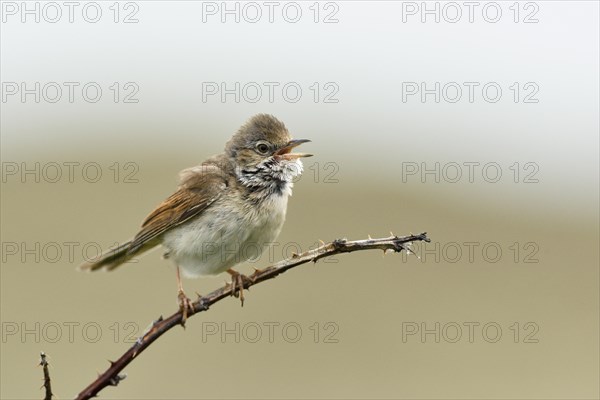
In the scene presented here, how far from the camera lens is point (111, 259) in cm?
529

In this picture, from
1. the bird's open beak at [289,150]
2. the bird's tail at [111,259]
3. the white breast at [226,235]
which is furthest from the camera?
the bird's open beak at [289,150]

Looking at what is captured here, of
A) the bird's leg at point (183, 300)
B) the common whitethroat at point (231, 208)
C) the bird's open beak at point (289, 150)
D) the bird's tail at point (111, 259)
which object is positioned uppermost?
the bird's open beak at point (289, 150)

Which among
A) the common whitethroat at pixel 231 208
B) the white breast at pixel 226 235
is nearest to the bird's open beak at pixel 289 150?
the common whitethroat at pixel 231 208

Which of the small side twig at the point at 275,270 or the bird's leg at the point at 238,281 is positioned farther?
the bird's leg at the point at 238,281

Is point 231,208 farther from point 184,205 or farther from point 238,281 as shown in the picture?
point 238,281

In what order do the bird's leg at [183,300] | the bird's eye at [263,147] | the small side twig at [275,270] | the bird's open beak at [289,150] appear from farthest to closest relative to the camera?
the bird's eye at [263,147] → the bird's open beak at [289,150] → the bird's leg at [183,300] → the small side twig at [275,270]

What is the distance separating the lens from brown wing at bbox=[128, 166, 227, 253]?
229 inches

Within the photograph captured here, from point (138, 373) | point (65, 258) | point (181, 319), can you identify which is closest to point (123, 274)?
point (65, 258)

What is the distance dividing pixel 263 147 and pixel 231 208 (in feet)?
1.76

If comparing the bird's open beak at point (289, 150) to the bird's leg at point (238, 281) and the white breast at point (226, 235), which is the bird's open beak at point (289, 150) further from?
the bird's leg at point (238, 281)

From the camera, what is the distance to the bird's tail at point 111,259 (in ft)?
16.6

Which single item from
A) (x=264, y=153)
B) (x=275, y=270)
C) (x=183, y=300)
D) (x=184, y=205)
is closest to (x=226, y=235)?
(x=184, y=205)

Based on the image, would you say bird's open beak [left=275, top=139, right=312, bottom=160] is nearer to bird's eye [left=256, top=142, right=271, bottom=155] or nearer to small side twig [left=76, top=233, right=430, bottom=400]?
bird's eye [left=256, top=142, right=271, bottom=155]

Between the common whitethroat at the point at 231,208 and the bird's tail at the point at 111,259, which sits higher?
the common whitethroat at the point at 231,208
